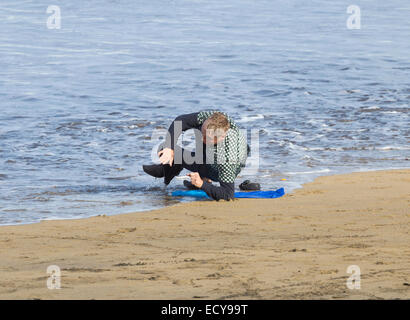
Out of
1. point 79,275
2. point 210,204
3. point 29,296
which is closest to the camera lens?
point 29,296

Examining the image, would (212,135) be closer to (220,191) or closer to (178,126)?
(178,126)

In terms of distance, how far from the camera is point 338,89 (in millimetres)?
16062

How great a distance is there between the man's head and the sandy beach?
2.30ft

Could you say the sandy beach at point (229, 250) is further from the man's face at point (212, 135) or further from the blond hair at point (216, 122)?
the blond hair at point (216, 122)

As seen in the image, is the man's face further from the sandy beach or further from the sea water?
the sea water

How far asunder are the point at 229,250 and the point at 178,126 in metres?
2.43

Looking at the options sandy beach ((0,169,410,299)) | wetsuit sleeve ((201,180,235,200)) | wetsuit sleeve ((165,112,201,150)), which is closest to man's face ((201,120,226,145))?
wetsuit sleeve ((165,112,201,150))

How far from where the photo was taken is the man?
25.1ft

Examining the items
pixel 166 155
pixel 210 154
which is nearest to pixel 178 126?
pixel 166 155

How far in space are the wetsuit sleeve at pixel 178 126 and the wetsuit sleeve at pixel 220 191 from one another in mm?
568

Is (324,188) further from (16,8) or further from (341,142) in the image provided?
(16,8)
